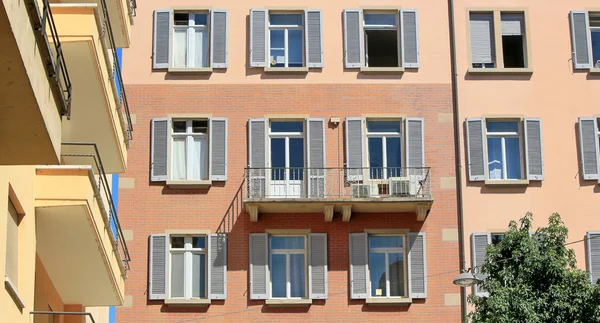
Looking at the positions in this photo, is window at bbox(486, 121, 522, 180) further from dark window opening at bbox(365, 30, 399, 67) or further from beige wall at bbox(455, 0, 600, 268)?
dark window opening at bbox(365, 30, 399, 67)

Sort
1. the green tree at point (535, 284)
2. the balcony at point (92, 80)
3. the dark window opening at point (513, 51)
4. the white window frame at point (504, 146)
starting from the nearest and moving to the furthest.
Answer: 1. the balcony at point (92, 80)
2. the green tree at point (535, 284)
3. the white window frame at point (504, 146)
4. the dark window opening at point (513, 51)

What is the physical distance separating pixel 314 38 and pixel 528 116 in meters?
5.71

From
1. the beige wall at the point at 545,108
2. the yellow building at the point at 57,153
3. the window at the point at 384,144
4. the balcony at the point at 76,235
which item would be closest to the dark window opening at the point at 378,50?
the window at the point at 384,144

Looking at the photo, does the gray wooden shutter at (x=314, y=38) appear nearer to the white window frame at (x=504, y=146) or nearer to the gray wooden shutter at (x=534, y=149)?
the white window frame at (x=504, y=146)

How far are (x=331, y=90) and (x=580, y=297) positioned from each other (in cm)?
1081

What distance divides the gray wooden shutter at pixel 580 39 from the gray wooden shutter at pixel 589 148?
1.60 metres

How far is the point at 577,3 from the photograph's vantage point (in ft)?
116

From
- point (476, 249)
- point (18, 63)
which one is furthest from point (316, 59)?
point (18, 63)

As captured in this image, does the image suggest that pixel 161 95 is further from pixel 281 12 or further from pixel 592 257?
pixel 592 257

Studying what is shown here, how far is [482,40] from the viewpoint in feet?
115

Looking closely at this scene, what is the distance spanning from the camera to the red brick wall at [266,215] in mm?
32781

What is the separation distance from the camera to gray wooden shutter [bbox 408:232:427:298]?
3297cm

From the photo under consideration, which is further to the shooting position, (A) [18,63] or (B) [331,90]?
(B) [331,90]

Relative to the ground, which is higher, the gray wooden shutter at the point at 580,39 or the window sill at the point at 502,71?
the gray wooden shutter at the point at 580,39
